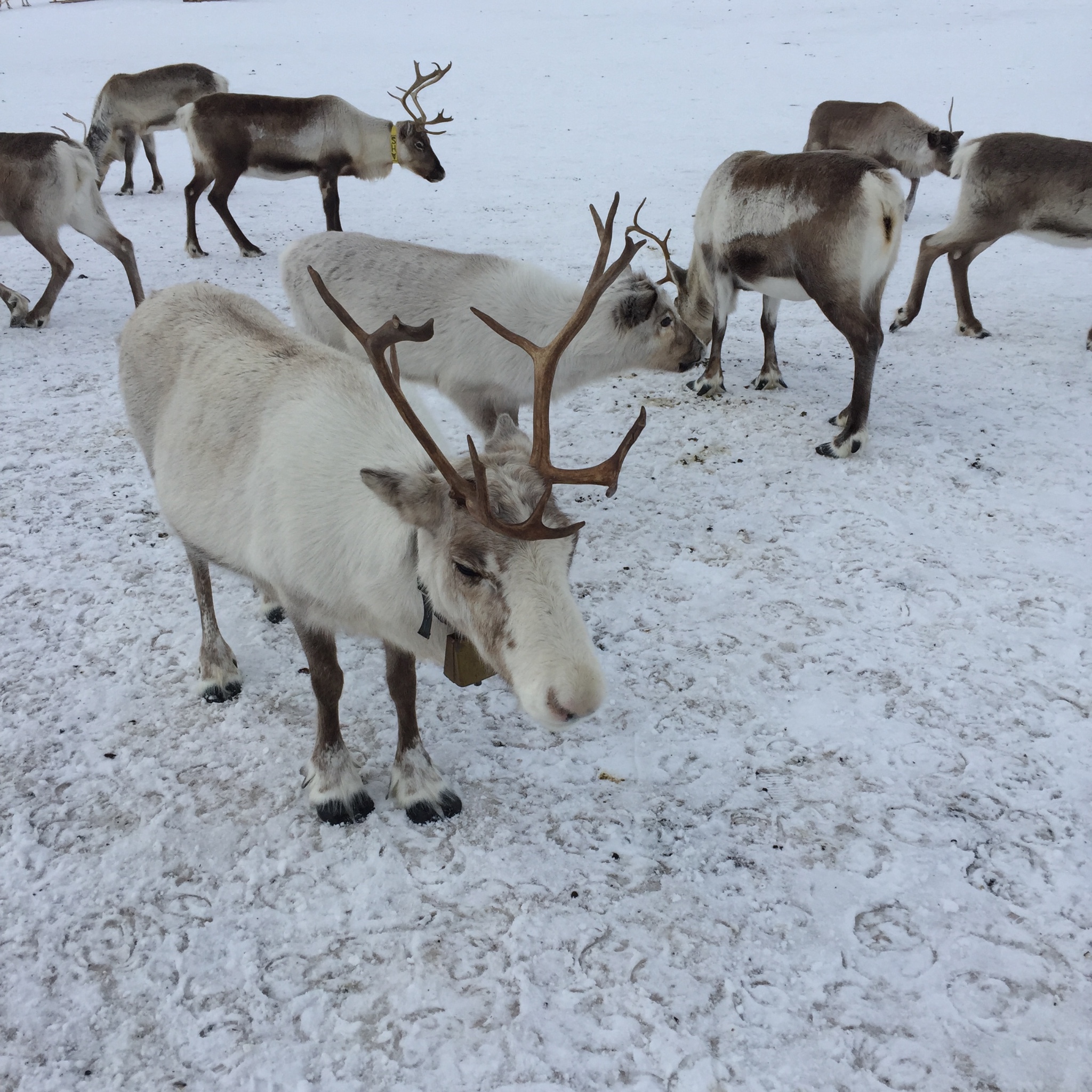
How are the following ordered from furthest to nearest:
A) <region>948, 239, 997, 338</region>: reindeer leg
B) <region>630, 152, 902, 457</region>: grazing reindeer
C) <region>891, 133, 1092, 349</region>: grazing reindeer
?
<region>948, 239, 997, 338</region>: reindeer leg, <region>891, 133, 1092, 349</region>: grazing reindeer, <region>630, 152, 902, 457</region>: grazing reindeer

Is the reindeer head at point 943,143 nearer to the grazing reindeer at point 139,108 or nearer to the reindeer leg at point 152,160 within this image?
the grazing reindeer at point 139,108

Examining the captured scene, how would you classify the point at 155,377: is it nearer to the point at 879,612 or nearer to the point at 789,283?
the point at 879,612

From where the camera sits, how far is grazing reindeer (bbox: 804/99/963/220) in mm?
8727

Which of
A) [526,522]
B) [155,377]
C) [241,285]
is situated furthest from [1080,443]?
[241,285]

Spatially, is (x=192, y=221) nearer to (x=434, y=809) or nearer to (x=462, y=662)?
(x=434, y=809)

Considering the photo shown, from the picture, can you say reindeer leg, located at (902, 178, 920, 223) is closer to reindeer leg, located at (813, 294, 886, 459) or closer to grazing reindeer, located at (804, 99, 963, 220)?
grazing reindeer, located at (804, 99, 963, 220)

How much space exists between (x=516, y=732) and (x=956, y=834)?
1.45 meters

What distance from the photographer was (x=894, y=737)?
2.75 m

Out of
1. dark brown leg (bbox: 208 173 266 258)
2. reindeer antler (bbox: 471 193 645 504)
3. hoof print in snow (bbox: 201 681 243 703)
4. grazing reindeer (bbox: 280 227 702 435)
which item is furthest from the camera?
dark brown leg (bbox: 208 173 266 258)

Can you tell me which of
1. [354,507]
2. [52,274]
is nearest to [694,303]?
[354,507]

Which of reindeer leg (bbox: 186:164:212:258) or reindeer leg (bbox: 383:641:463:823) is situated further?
reindeer leg (bbox: 186:164:212:258)

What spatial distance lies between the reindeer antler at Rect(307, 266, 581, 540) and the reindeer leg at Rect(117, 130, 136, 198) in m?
10.2

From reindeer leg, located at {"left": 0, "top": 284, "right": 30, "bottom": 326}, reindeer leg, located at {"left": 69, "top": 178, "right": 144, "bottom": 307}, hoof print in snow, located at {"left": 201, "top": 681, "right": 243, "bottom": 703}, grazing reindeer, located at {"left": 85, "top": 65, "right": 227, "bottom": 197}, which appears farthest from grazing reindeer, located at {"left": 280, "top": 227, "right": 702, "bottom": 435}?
grazing reindeer, located at {"left": 85, "top": 65, "right": 227, "bottom": 197}

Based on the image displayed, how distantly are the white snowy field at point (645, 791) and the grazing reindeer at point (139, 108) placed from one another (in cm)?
606
